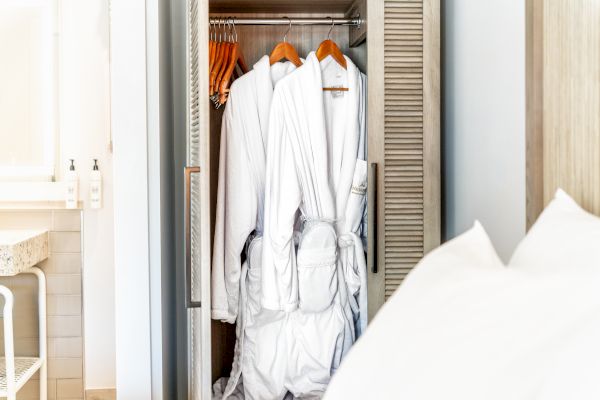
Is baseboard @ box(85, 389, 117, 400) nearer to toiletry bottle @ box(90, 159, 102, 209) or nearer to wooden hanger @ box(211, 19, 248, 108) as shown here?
toiletry bottle @ box(90, 159, 102, 209)

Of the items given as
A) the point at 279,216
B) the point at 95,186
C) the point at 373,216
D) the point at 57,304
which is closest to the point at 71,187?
the point at 95,186

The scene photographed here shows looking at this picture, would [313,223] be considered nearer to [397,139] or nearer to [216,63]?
[397,139]

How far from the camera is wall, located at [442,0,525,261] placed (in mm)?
1306

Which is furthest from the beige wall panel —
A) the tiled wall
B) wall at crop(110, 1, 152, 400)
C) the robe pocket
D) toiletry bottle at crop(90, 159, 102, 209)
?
the tiled wall

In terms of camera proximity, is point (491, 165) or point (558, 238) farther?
point (491, 165)

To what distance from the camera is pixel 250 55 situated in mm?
2238

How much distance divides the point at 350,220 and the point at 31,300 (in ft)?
7.29

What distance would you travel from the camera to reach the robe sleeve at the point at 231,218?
1938mm

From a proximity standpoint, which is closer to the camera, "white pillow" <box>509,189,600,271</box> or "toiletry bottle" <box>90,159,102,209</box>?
"white pillow" <box>509,189,600,271</box>

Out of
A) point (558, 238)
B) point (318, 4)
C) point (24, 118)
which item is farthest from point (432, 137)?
point (24, 118)

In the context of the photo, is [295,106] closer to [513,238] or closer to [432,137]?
[432,137]

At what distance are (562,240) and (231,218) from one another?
1.33m

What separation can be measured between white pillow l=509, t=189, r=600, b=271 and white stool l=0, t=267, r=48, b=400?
93.7 inches

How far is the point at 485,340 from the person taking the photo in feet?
2.01
